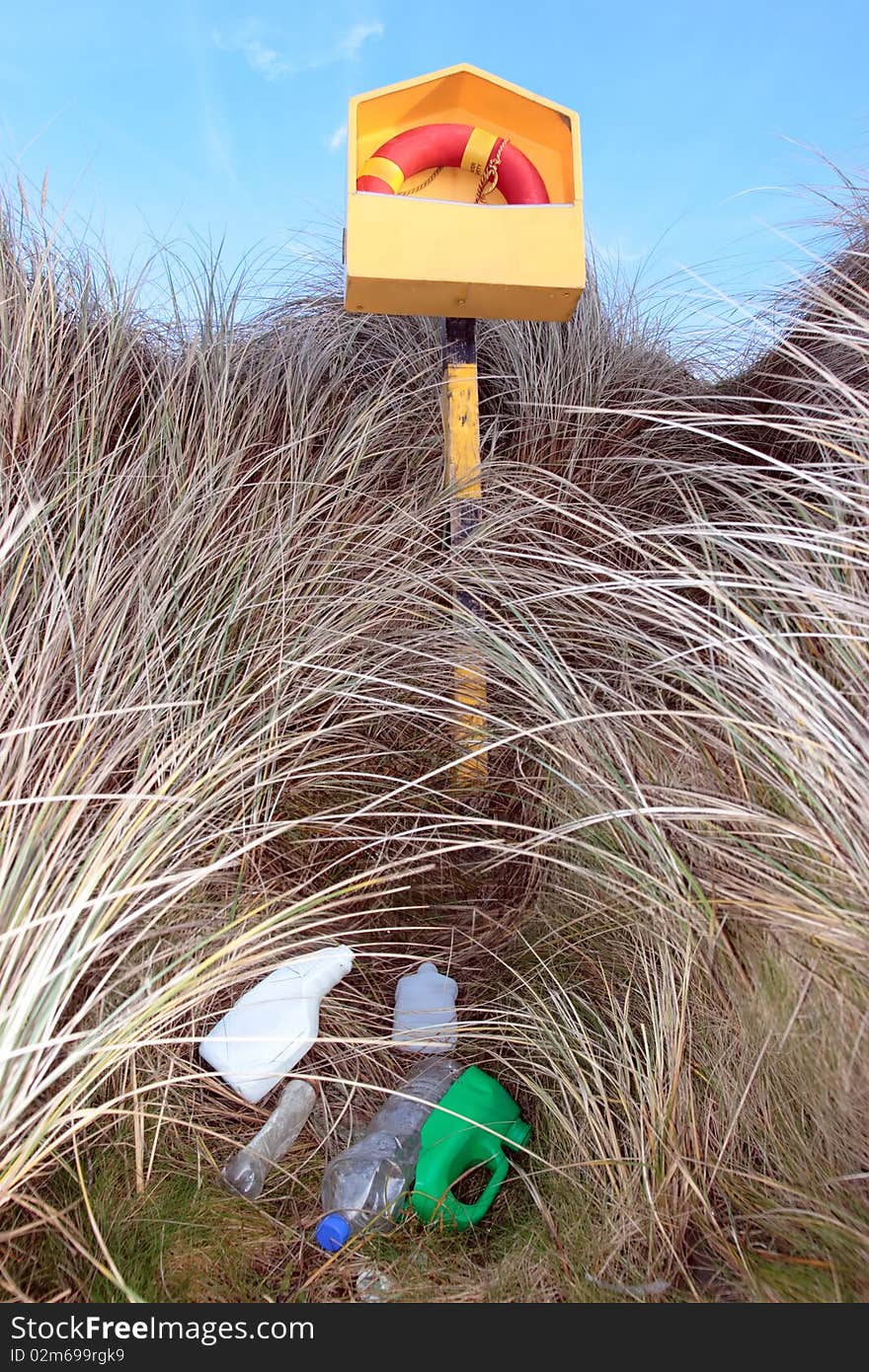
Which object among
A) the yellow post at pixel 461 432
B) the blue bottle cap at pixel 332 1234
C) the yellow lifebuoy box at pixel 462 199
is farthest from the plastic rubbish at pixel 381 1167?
the yellow lifebuoy box at pixel 462 199

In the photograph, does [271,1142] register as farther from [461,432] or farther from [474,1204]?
[461,432]

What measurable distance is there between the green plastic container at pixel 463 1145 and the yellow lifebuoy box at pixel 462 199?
1.77 m

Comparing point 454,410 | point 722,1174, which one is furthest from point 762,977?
point 454,410

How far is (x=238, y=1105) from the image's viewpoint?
5.30ft

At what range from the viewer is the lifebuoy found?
2.11m

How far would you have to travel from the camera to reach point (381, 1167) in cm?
154

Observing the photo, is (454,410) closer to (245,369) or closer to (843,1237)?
(245,369)

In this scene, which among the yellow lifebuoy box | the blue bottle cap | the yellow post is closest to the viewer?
the blue bottle cap

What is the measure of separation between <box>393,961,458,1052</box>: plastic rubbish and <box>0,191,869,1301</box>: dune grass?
5 cm

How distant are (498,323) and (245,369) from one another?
1.16 m

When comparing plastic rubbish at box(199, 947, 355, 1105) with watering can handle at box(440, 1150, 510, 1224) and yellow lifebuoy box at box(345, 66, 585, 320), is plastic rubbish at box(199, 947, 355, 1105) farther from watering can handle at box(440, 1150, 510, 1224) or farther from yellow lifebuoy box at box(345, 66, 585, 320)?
yellow lifebuoy box at box(345, 66, 585, 320)

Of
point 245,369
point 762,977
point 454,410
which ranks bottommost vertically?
point 762,977

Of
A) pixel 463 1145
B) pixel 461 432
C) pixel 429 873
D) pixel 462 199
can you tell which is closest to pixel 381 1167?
pixel 463 1145

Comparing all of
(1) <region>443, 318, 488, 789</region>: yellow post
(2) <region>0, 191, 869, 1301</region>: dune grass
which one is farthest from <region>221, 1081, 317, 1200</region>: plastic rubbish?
(1) <region>443, 318, 488, 789</region>: yellow post
